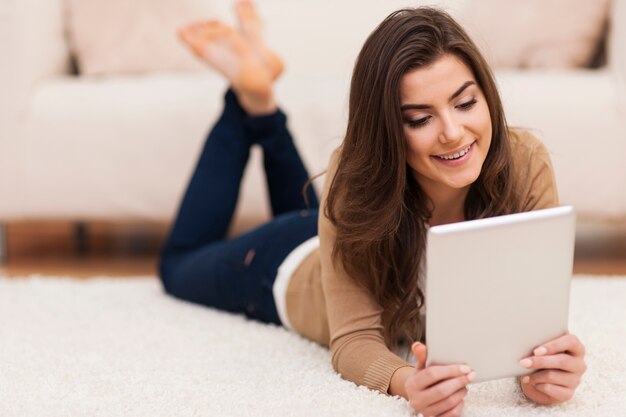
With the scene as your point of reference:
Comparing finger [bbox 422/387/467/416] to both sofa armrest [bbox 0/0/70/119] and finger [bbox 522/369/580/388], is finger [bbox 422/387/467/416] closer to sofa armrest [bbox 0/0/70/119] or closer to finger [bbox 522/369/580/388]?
finger [bbox 522/369/580/388]

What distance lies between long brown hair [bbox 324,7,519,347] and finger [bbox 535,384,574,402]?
0.29m

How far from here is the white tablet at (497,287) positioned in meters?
1.10

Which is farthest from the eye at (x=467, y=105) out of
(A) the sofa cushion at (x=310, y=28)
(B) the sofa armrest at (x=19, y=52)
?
(B) the sofa armrest at (x=19, y=52)

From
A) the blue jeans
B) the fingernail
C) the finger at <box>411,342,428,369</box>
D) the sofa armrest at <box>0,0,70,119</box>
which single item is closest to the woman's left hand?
the fingernail

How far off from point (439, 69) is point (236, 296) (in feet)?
2.62

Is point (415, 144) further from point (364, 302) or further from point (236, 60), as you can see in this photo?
point (236, 60)

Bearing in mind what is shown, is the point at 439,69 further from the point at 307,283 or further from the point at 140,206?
the point at 140,206

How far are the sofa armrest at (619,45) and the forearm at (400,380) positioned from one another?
1346 mm

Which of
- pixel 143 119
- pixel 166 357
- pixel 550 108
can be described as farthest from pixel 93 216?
pixel 550 108

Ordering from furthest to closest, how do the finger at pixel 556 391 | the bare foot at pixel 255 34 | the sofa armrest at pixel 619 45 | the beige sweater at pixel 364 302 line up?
the sofa armrest at pixel 619 45 → the bare foot at pixel 255 34 → the beige sweater at pixel 364 302 → the finger at pixel 556 391

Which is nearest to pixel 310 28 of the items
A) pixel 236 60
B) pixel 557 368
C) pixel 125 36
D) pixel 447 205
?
pixel 125 36

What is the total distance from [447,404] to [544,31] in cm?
170

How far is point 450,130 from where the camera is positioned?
1243 mm

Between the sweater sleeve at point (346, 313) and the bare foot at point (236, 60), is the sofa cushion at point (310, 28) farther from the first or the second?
the sweater sleeve at point (346, 313)
